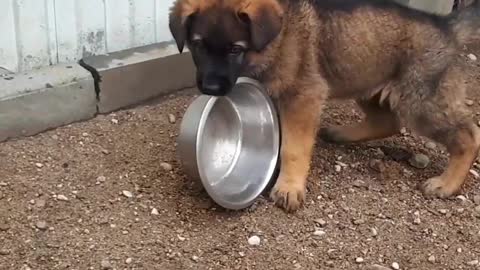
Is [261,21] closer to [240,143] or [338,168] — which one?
[240,143]

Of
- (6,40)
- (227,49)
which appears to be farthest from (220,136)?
(6,40)

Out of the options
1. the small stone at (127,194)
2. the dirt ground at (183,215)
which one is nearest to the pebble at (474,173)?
the dirt ground at (183,215)

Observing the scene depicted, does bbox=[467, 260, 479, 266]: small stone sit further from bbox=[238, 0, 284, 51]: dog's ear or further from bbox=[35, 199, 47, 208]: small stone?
bbox=[35, 199, 47, 208]: small stone

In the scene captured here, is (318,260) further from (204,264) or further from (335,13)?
(335,13)

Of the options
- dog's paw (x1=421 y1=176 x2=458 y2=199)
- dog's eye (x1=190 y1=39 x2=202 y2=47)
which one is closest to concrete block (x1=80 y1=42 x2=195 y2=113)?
dog's eye (x1=190 y1=39 x2=202 y2=47)

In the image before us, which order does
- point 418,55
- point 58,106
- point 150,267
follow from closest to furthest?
point 150,267 < point 418,55 < point 58,106

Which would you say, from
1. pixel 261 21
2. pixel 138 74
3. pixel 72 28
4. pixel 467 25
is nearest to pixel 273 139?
pixel 261 21
